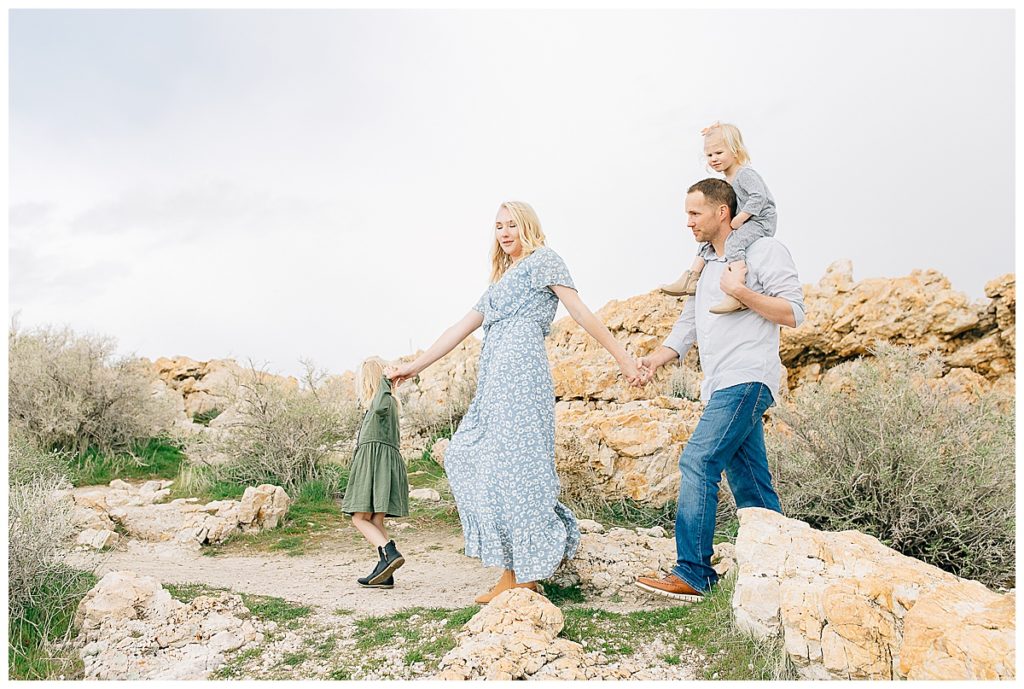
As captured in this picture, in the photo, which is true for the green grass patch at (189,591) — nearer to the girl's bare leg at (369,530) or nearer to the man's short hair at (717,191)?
the girl's bare leg at (369,530)

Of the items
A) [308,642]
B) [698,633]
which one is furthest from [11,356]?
[698,633]

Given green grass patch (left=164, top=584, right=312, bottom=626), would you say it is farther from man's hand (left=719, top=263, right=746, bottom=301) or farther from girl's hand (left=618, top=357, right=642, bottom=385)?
man's hand (left=719, top=263, right=746, bottom=301)

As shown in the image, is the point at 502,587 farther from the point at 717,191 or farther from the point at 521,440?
the point at 717,191

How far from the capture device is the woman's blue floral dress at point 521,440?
436 centimetres

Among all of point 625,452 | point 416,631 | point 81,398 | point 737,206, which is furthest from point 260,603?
point 81,398

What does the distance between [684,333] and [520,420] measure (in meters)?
0.97

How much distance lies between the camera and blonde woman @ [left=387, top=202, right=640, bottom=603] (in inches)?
172

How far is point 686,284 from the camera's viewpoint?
4668 millimetres

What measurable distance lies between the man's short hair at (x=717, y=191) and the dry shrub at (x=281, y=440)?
4835 millimetres

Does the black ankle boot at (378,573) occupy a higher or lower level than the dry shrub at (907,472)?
lower

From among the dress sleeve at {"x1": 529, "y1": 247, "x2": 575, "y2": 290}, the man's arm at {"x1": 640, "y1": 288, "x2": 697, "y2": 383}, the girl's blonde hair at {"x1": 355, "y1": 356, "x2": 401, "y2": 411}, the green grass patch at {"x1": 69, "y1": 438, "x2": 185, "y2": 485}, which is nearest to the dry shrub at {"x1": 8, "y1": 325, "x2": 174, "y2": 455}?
the green grass patch at {"x1": 69, "y1": 438, "x2": 185, "y2": 485}

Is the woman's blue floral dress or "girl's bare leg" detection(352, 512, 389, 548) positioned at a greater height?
the woman's blue floral dress

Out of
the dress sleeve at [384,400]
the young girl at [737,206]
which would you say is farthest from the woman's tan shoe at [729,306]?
the dress sleeve at [384,400]

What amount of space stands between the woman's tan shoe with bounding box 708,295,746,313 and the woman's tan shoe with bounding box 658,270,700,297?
0.39m
